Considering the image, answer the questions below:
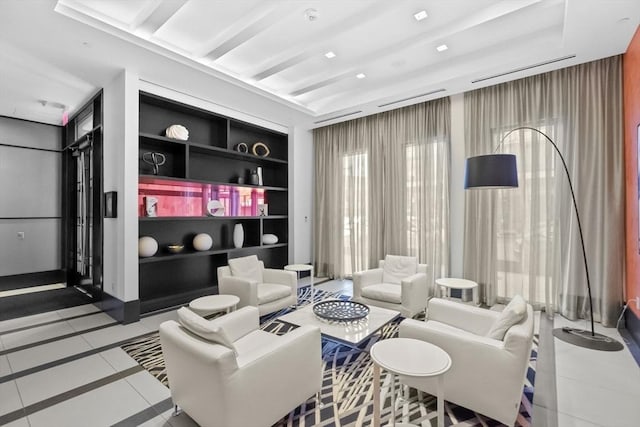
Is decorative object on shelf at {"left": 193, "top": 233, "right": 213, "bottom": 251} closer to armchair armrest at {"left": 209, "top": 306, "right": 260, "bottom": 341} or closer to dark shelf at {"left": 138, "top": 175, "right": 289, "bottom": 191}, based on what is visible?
dark shelf at {"left": 138, "top": 175, "right": 289, "bottom": 191}

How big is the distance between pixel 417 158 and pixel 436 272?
1840 mm

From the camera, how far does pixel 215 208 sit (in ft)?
15.5

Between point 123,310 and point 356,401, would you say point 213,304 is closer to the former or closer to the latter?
point 123,310

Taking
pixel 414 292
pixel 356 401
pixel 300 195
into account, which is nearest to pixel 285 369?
pixel 356 401

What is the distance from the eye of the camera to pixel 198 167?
4793 mm

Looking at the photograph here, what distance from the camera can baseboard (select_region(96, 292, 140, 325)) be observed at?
3.56 metres

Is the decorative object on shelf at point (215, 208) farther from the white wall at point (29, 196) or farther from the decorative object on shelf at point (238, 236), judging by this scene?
the white wall at point (29, 196)

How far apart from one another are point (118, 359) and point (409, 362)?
2.65 m

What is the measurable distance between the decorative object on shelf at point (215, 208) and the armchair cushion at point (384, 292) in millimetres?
2569

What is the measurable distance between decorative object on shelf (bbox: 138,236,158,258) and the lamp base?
489 centimetres

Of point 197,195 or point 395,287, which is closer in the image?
point 395,287

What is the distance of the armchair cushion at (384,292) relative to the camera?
3.59m

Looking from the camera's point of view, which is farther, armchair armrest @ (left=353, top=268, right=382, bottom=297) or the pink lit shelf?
the pink lit shelf

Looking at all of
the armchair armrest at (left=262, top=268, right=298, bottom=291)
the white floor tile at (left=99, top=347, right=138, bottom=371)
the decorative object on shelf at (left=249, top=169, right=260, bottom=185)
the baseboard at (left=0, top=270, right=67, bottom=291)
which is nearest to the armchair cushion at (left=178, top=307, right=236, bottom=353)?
the white floor tile at (left=99, top=347, right=138, bottom=371)
